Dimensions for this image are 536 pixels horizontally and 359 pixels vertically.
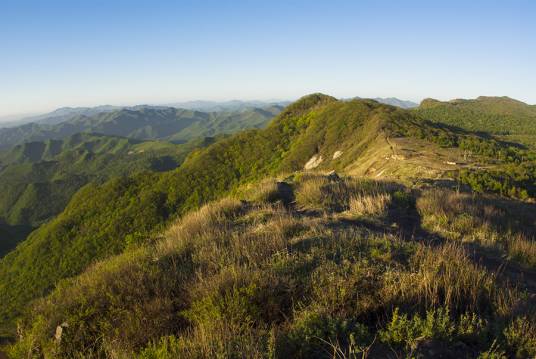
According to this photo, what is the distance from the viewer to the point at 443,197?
8.96m

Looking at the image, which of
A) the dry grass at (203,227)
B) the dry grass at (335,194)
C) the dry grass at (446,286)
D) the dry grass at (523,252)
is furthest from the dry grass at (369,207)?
the dry grass at (446,286)

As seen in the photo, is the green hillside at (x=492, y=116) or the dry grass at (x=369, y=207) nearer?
the dry grass at (x=369, y=207)

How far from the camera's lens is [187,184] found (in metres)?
60.1

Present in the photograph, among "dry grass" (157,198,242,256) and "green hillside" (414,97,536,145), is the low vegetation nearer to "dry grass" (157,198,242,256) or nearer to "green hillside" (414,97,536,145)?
"dry grass" (157,198,242,256)

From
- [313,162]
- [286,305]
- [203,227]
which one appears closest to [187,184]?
[313,162]

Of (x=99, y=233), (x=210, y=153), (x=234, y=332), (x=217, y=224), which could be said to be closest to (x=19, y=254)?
(x=99, y=233)

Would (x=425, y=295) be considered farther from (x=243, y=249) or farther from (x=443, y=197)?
(x=443, y=197)

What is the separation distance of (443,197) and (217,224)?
665cm

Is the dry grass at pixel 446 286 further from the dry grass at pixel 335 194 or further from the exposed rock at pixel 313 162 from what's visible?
the exposed rock at pixel 313 162

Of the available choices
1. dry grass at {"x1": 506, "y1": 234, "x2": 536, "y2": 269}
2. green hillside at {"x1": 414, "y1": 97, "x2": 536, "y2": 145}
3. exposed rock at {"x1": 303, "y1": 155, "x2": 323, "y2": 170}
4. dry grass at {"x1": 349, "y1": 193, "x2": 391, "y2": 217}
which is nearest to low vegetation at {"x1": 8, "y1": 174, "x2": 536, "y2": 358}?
dry grass at {"x1": 506, "y1": 234, "x2": 536, "y2": 269}

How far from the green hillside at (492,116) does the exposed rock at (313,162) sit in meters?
46.3

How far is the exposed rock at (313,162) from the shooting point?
51578 millimetres

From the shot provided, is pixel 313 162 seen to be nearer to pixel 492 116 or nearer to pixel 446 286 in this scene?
pixel 446 286

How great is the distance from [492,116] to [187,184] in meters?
116
